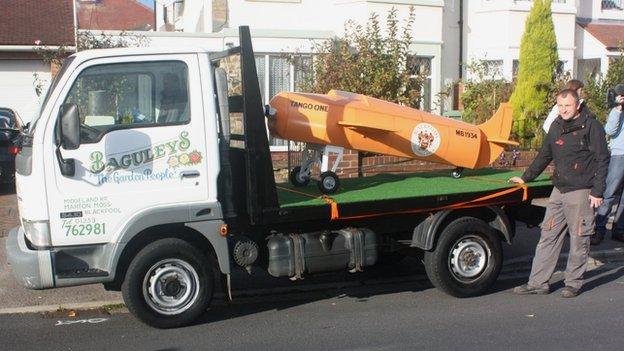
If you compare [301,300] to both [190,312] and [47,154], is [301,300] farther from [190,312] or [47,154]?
[47,154]

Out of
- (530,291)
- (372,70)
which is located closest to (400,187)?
(530,291)

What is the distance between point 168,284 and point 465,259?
114 inches

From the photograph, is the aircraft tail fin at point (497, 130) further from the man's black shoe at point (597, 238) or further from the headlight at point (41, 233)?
the headlight at point (41, 233)

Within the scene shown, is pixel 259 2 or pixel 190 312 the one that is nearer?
pixel 190 312

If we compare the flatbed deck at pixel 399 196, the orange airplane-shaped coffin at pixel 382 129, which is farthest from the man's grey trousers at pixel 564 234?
the orange airplane-shaped coffin at pixel 382 129

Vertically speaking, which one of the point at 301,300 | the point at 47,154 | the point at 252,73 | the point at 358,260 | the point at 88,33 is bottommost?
the point at 301,300

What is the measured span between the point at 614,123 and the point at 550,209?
2.61 m

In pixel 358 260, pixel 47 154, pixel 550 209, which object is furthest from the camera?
pixel 550 209

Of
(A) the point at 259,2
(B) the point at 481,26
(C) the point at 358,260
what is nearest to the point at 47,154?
(C) the point at 358,260

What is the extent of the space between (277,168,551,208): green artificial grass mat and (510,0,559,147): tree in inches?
326

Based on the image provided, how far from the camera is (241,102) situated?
7133mm

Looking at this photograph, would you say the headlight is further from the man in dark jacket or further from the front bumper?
the man in dark jacket

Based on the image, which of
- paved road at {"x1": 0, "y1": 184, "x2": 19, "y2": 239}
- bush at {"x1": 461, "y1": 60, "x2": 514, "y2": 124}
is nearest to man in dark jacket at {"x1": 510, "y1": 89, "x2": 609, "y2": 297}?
paved road at {"x1": 0, "y1": 184, "x2": 19, "y2": 239}

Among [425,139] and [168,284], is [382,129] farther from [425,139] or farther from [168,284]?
[168,284]
